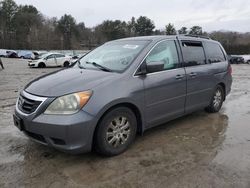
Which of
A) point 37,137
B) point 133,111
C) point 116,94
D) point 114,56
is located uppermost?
point 114,56

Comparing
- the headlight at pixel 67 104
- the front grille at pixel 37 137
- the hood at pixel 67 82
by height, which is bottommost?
the front grille at pixel 37 137

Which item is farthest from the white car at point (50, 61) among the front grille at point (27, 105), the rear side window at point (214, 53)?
the front grille at point (27, 105)

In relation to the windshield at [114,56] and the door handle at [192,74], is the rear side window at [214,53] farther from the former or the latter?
the windshield at [114,56]

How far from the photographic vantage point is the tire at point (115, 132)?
379cm

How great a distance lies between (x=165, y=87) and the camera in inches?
182

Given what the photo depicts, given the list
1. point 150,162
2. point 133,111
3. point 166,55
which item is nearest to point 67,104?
point 133,111

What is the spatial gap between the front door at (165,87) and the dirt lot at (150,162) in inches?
16.9

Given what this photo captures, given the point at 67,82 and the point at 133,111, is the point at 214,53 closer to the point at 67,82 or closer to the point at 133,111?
the point at 133,111

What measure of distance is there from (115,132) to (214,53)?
11.0ft

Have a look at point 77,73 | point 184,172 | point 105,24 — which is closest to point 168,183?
point 184,172

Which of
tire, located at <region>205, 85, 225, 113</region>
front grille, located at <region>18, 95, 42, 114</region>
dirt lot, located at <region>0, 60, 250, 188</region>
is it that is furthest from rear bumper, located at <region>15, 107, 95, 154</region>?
tire, located at <region>205, 85, 225, 113</region>

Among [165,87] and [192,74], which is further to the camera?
[192,74]

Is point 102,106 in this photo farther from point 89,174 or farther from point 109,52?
point 109,52

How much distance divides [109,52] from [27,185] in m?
2.55
